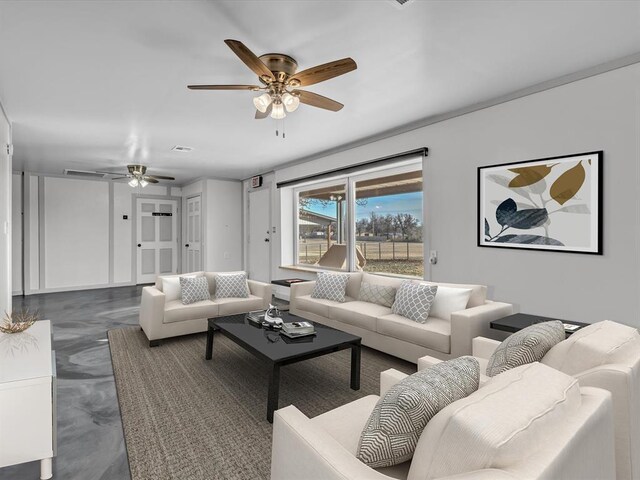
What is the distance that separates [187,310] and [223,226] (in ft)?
13.8

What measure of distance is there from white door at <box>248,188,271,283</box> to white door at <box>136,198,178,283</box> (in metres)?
2.45

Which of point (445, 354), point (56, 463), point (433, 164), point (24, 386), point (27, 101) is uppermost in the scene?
point (27, 101)

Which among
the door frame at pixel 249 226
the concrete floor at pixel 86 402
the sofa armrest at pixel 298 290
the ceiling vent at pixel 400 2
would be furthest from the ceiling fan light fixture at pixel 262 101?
the door frame at pixel 249 226

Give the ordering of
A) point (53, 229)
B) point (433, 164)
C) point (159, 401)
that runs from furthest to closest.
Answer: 1. point (53, 229)
2. point (433, 164)
3. point (159, 401)

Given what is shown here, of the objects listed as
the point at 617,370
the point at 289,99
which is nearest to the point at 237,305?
the point at 289,99

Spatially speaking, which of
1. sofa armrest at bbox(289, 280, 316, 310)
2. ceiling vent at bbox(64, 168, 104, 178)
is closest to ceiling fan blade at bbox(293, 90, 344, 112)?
sofa armrest at bbox(289, 280, 316, 310)

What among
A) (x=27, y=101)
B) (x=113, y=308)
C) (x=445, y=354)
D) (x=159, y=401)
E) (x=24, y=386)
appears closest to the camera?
(x=24, y=386)

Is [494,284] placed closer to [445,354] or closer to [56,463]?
[445,354]

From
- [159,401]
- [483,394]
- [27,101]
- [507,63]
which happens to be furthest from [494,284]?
[27,101]

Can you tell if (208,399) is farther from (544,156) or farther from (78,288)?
(78,288)

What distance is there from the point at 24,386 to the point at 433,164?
393 cm

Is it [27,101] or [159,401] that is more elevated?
[27,101]

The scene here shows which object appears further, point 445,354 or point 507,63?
point 445,354

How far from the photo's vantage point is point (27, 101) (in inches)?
135
